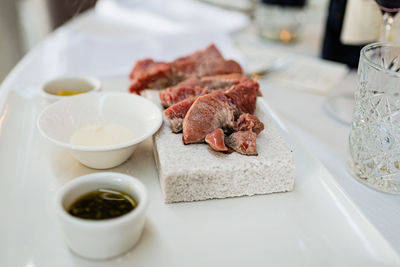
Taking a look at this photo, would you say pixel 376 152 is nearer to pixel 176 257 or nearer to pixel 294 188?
pixel 294 188

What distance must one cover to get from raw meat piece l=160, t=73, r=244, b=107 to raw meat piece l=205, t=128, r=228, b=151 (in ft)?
0.90

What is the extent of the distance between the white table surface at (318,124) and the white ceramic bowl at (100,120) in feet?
1.56

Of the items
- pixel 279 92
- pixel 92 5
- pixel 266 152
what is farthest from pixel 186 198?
pixel 92 5

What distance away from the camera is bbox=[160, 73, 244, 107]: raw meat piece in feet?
5.08

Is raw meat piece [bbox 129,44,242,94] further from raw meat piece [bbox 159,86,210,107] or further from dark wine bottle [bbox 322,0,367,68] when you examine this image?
dark wine bottle [bbox 322,0,367,68]

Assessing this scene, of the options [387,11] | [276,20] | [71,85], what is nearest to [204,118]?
[71,85]

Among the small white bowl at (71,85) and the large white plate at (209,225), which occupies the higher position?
the small white bowl at (71,85)

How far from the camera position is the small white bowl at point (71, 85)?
174cm

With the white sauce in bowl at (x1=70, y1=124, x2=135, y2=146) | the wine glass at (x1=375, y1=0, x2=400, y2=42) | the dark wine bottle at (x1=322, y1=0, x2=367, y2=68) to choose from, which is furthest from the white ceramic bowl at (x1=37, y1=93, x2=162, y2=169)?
the dark wine bottle at (x1=322, y1=0, x2=367, y2=68)

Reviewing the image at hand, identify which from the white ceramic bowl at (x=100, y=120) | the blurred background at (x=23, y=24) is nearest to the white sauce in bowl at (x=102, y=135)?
the white ceramic bowl at (x=100, y=120)

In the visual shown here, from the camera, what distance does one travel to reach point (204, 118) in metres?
1.34

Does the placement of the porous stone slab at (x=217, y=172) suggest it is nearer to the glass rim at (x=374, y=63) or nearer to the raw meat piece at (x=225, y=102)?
the raw meat piece at (x=225, y=102)

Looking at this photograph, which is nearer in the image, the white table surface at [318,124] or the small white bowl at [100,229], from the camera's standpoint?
the small white bowl at [100,229]

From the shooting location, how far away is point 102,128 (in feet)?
4.78
